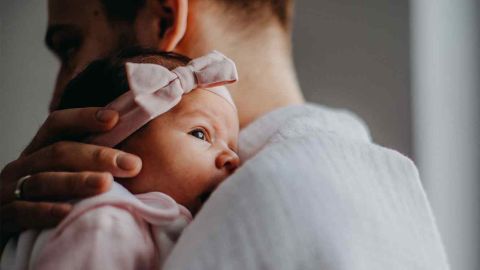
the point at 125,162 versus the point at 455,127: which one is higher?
the point at 125,162

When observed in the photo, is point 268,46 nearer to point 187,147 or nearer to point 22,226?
point 187,147

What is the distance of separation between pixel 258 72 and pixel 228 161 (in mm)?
202

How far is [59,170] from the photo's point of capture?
505 millimetres

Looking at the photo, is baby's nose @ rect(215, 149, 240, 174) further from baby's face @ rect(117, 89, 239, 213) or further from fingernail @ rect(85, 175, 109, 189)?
fingernail @ rect(85, 175, 109, 189)

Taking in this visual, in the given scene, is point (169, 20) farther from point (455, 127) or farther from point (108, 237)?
point (455, 127)

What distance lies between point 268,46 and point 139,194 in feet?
0.98

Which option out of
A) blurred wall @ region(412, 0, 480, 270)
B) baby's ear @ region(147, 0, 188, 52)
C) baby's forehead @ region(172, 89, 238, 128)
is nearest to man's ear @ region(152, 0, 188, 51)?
baby's ear @ region(147, 0, 188, 52)

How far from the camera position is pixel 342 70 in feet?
3.03

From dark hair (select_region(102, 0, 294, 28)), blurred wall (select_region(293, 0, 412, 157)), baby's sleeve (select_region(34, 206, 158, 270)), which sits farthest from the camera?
blurred wall (select_region(293, 0, 412, 157))

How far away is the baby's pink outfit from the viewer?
427mm

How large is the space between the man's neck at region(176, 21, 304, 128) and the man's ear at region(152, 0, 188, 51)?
3 centimetres

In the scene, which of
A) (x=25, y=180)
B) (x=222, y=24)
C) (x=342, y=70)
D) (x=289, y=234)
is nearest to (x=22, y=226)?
(x=25, y=180)

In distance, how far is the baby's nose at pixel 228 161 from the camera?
0.53 meters

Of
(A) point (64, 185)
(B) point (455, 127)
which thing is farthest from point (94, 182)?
(B) point (455, 127)
